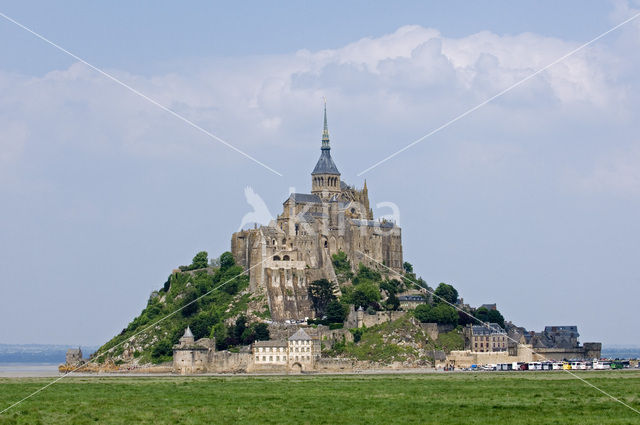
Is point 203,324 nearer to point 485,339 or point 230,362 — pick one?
point 230,362

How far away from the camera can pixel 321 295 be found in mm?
133500

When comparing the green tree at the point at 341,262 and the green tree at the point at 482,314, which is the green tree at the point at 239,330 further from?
the green tree at the point at 482,314

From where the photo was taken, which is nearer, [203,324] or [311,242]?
[203,324]

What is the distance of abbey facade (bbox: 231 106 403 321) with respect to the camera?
438ft

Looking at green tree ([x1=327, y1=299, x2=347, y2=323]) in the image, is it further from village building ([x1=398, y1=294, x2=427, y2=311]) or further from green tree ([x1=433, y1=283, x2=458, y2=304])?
green tree ([x1=433, y1=283, x2=458, y2=304])

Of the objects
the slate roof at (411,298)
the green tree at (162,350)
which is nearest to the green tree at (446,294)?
the slate roof at (411,298)

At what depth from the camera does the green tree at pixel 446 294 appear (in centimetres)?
13800

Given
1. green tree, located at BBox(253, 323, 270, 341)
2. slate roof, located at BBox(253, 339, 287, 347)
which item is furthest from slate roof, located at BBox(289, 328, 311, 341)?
green tree, located at BBox(253, 323, 270, 341)

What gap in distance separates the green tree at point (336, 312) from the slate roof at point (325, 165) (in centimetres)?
3026

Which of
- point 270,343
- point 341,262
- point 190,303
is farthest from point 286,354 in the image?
point 341,262

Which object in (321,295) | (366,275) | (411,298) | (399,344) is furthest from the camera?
(366,275)

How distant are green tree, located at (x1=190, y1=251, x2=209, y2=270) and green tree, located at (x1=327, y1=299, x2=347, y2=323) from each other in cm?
2423

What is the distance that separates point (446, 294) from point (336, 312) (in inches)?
717

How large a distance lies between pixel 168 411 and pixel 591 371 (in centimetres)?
5840
